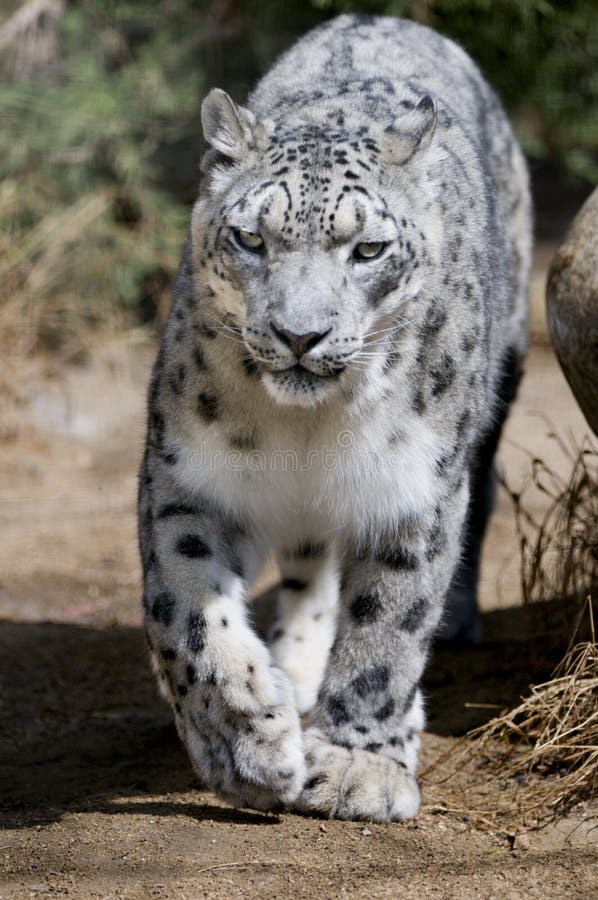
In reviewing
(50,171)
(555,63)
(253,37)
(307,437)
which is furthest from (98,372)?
(307,437)

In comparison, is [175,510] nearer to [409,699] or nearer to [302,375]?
[302,375]

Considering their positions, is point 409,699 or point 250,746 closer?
point 250,746

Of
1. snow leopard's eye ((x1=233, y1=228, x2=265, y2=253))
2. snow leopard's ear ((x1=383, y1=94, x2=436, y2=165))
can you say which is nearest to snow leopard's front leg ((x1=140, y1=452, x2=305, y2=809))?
snow leopard's eye ((x1=233, y1=228, x2=265, y2=253))

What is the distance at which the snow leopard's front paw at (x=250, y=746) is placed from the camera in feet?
12.9

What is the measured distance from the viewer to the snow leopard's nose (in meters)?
3.70

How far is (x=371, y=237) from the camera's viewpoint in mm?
3867

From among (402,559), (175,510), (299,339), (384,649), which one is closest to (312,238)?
(299,339)

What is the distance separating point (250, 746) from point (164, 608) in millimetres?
550

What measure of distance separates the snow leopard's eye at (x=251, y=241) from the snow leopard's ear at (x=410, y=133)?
54 cm

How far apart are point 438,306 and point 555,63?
24.2ft

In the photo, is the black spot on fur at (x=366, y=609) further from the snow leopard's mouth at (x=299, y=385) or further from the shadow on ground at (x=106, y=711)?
the snow leopard's mouth at (x=299, y=385)

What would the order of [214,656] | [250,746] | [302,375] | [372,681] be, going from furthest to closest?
[372,681] → [214,656] → [250,746] → [302,375]

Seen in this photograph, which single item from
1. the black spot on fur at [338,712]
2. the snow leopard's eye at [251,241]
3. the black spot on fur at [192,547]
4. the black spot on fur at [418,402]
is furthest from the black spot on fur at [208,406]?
the black spot on fur at [338,712]

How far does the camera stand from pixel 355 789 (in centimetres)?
420
